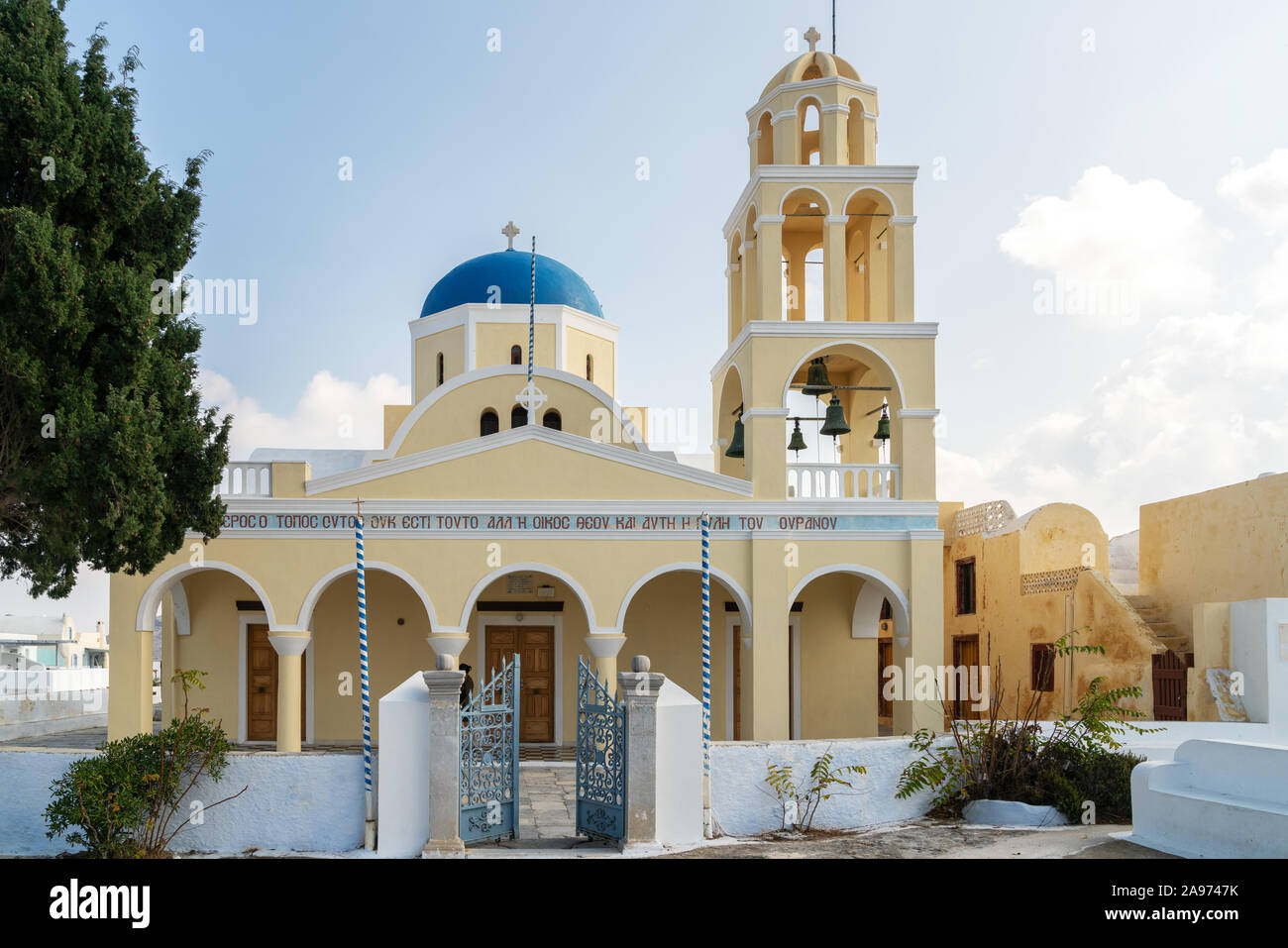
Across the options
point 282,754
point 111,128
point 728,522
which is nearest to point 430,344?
point 728,522

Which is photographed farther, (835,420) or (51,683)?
(51,683)

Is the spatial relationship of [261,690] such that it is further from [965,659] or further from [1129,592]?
[1129,592]

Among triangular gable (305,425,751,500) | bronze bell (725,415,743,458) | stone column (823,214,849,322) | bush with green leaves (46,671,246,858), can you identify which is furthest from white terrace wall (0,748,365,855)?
stone column (823,214,849,322)

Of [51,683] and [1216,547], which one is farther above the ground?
[1216,547]

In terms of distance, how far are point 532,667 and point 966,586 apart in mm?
7506

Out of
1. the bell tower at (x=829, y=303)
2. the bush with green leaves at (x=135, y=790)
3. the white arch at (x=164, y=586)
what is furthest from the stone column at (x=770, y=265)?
the bush with green leaves at (x=135, y=790)

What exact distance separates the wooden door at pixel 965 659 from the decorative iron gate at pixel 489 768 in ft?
34.4

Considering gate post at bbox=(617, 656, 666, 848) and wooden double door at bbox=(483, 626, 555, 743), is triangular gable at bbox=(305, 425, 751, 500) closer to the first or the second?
wooden double door at bbox=(483, 626, 555, 743)

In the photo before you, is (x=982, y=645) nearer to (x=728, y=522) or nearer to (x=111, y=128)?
(x=728, y=522)

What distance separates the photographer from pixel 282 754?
931 centimetres

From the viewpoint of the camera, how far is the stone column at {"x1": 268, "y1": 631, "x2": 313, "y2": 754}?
14.0 metres

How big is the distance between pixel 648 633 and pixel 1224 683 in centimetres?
734

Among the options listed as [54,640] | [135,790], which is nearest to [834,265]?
[135,790]

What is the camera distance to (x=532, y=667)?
16719 mm
